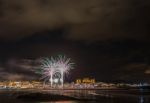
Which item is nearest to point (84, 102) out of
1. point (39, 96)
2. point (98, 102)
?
point (98, 102)

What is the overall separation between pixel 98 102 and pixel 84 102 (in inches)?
155

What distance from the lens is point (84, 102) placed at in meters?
87.5

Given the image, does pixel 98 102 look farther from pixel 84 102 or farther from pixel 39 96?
pixel 39 96

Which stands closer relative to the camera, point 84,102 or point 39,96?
point 84,102

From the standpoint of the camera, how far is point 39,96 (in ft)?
366

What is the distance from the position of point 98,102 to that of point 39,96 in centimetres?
3149

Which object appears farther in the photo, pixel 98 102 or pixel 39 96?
pixel 39 96

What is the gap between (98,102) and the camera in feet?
284

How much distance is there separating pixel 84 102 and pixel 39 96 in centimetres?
2861
